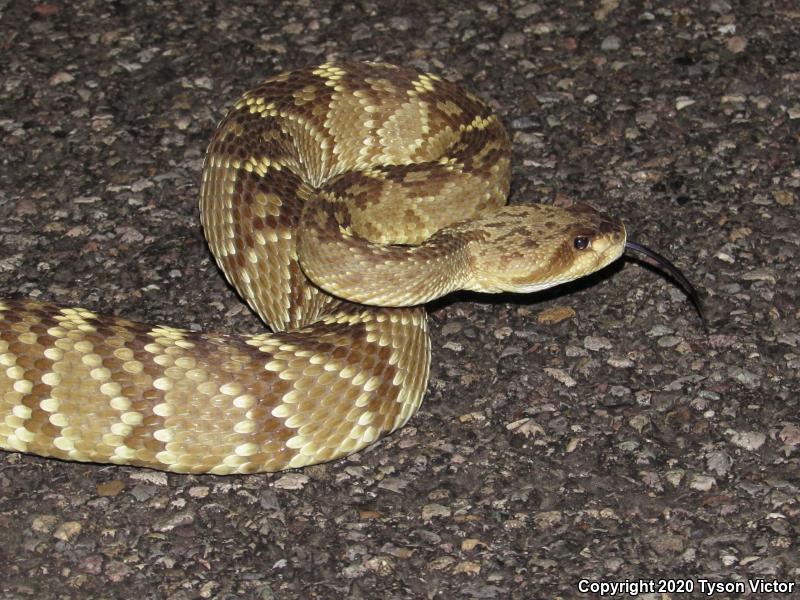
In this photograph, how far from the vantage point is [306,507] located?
5.34 meters

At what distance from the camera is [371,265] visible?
5.85 metres

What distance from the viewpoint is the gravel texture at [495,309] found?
5078 millimetres

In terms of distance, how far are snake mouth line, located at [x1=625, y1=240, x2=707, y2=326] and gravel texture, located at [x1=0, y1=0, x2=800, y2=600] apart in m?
0.07

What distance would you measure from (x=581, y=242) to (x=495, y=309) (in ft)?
2.02

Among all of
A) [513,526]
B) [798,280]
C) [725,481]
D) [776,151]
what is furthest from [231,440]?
[776,151]

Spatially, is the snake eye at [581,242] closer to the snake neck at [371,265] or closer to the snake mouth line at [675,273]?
the snake mouth line at [675,273]

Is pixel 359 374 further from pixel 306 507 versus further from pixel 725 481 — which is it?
pixel 725 481

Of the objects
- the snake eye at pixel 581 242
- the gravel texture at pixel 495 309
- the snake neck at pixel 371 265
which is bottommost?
the gravel texture at pixel 495 309

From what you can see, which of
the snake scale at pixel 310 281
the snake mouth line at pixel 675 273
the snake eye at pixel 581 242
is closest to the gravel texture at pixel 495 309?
the snake mouth line at pixel 675 273

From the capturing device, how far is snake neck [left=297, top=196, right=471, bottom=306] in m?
5.85

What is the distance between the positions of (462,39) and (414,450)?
3678mm

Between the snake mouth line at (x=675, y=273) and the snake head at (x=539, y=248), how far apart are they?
0.12 metres

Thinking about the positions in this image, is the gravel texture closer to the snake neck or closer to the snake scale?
the snake scale

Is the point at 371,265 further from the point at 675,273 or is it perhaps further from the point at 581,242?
the point at 675,273
